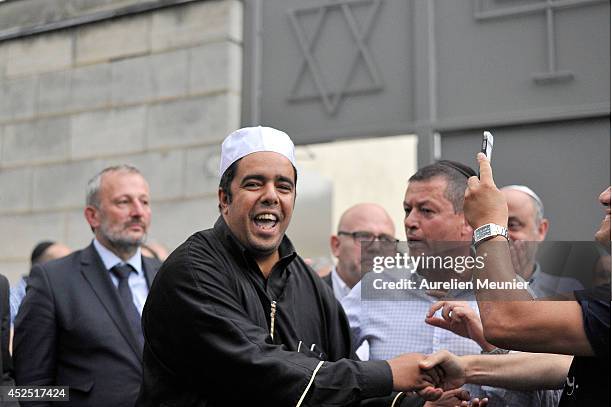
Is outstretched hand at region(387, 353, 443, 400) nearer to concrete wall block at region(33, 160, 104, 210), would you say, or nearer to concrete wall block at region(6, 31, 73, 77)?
concrete wall block at region(33, 160, 104, 210)

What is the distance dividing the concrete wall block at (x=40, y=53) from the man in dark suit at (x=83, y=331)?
411cm

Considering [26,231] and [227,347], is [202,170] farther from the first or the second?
[227,347]

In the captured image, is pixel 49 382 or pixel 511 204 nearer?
pixel 49 382

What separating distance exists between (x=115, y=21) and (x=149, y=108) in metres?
0.94

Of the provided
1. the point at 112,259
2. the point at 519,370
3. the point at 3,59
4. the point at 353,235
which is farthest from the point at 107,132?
the point at 519,370

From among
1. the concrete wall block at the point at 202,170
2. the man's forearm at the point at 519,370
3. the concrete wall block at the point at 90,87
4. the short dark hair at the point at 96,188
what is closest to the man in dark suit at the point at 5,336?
the short dark hair at the point at 96,188

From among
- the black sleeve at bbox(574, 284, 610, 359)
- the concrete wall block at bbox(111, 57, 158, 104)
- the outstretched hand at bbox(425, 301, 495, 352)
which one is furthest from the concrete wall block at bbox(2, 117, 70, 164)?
the black sleeve at bbox(574, 284, 610, 359)

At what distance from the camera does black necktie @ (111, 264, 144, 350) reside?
4176 mm

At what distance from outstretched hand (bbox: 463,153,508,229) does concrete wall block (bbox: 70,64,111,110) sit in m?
5.80

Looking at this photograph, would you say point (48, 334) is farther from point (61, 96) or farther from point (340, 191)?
point (61, 96)

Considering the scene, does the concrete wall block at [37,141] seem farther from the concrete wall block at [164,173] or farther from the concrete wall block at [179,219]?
the concrete wall block at [179,219]

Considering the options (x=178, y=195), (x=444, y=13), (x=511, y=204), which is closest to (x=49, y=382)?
(x=511, y=204)

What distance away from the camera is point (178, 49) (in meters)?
7.43

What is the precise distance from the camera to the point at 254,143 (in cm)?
298
